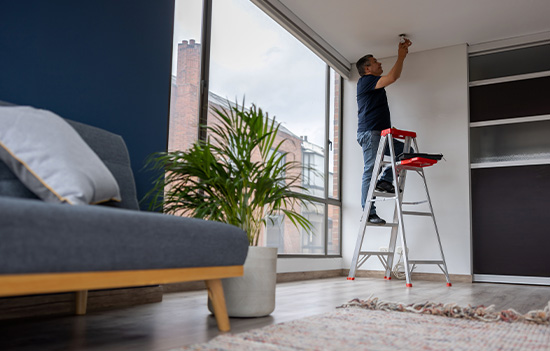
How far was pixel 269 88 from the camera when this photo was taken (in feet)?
13.6

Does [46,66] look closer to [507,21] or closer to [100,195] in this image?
[100,195]

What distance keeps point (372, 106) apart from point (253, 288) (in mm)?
2930

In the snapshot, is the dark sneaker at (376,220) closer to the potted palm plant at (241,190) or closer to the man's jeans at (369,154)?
the man's jeans at (369,154)

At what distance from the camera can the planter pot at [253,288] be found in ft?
6.83

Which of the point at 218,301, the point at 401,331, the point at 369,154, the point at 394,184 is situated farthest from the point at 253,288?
the point at 369,154

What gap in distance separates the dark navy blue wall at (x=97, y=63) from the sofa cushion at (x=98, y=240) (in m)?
1.02

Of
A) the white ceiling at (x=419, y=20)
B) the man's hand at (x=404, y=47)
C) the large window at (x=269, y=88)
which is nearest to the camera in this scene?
the large window at (x=269, y=88)

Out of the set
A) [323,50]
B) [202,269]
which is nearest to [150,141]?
[202,269]

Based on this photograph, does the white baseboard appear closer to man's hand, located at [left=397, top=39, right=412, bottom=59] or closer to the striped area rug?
man's hand, located at [left=397, top=39, right=412, bottom=59]

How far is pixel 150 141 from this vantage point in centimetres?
271

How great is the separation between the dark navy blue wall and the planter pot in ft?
2.55

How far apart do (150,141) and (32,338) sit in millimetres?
1322

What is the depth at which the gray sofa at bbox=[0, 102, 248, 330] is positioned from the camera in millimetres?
1051

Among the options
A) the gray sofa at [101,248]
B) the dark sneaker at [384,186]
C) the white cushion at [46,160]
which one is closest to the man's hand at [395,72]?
the dark sneaker at [384,186]
